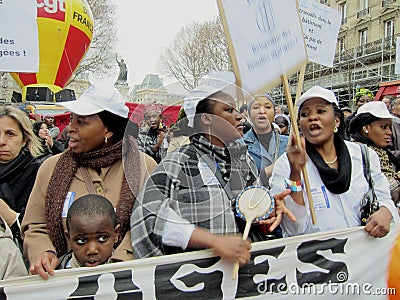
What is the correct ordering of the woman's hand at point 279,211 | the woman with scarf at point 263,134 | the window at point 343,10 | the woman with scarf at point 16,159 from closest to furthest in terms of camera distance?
the woman's hand at point 279,211 → the woman with scarf at point 16,159 → the woman with scarf at point 263,134 → the window at point 343,10

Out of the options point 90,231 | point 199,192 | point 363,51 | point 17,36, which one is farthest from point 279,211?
point 363,51

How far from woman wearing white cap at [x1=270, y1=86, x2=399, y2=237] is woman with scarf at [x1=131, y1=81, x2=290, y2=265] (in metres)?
0.29

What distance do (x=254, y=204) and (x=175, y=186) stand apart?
14.1 inches

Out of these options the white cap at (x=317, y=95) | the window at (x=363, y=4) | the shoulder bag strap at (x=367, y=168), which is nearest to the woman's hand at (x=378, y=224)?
the shoulder bag strap at (x=367, y=168)

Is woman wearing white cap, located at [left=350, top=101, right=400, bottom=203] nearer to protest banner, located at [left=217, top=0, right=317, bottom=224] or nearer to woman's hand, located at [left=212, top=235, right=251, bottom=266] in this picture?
protest banner, located at [left=217, top=0, right=317, bottom=224]

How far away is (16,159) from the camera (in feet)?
9.41

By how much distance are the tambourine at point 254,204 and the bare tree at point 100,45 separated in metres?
31.7

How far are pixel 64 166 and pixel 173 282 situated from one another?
81 cm

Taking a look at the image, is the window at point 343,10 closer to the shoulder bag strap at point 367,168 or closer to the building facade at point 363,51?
the building facade at point 363,51

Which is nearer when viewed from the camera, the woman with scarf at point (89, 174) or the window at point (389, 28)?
the woman with scarf at point (89, 174)

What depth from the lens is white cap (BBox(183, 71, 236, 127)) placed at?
1.94m

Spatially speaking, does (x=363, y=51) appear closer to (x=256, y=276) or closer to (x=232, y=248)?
(x=256, y=276)

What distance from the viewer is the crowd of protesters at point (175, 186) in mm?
1915

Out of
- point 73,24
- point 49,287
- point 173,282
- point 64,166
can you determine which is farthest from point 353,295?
point 73,24
